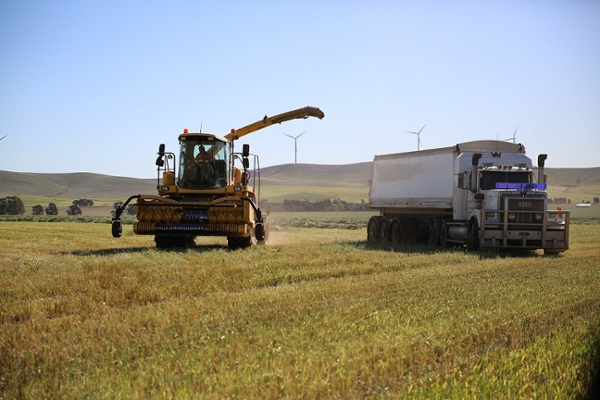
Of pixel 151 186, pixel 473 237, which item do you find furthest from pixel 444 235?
pixel 151 186

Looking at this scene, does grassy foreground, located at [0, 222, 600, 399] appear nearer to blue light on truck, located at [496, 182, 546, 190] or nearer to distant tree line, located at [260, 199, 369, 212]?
blue light on truck, located at [496, 182, 546, 190]

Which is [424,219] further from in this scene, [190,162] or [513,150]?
[190,162]

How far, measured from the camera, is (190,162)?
26062 millimetres

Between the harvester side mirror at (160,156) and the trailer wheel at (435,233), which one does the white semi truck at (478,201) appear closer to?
the trailer wheel at (435,233)

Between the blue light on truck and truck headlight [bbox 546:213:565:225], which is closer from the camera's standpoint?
truck headlight [bbox 546:213:565:225]

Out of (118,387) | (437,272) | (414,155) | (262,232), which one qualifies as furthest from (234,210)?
(118,387)

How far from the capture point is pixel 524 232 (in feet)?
87.0

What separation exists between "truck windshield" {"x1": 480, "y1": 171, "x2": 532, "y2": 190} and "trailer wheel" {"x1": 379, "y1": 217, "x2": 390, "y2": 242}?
23.0 feet

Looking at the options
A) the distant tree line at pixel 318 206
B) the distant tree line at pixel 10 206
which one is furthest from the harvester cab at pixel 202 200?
the distant tree line at pixel 318 206

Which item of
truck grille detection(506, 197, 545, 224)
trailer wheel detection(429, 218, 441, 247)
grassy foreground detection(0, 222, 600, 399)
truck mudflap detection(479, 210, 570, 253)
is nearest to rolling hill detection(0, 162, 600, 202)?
trailer wheel detection(429, 218, 441, 247)

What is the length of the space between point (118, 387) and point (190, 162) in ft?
62.5

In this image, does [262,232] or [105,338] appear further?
[262,232]

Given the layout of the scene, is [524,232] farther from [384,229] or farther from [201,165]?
[201,165]

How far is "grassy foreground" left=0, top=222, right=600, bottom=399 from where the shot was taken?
7426 mm
